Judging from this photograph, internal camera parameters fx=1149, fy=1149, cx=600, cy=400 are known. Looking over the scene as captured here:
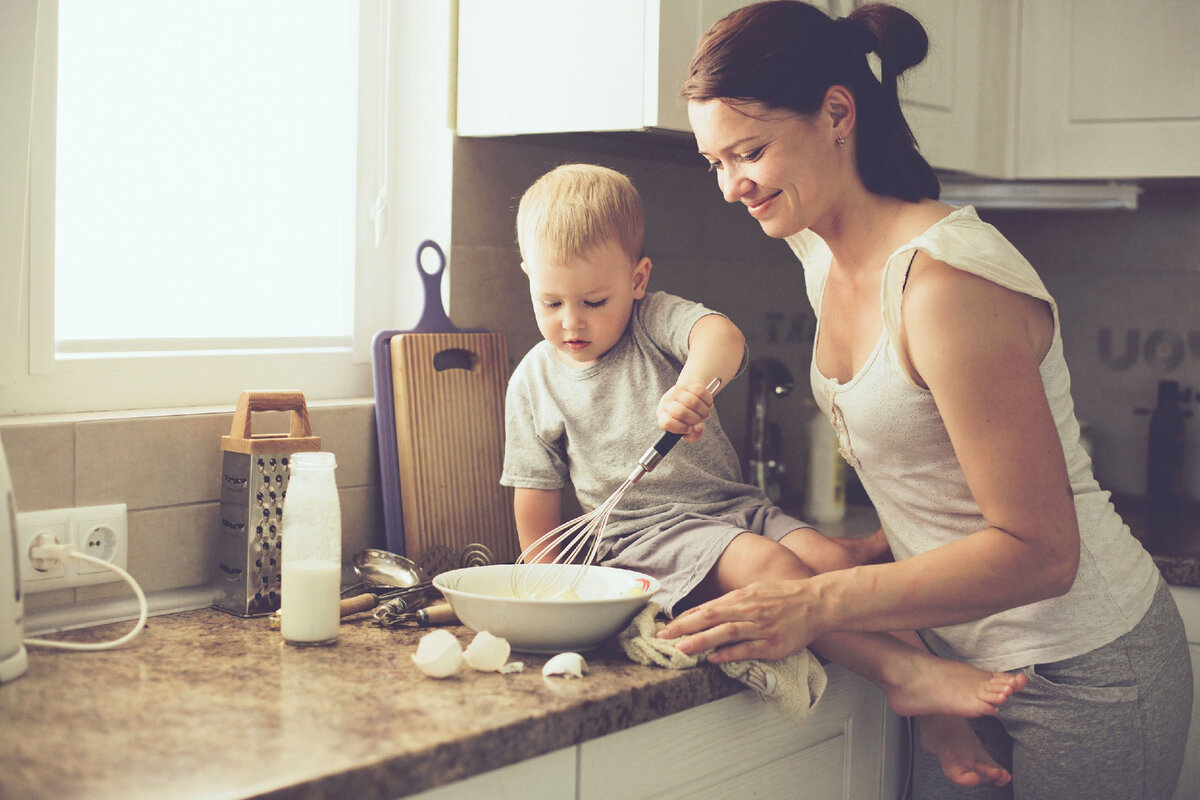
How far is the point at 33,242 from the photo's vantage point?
1.26 m

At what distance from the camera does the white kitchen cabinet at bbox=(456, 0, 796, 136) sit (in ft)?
4.61

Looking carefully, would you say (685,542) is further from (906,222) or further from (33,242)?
(33,242)

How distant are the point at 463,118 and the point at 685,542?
677 mm

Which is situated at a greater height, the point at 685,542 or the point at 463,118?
the point at 463,118

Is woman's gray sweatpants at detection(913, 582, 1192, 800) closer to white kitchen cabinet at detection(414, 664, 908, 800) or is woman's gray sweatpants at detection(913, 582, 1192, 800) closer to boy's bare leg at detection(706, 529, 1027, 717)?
boy's bare leg at detection(706, 529, 1027, 717)

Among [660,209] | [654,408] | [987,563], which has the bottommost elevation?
[987,563]

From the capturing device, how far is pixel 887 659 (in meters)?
1.21

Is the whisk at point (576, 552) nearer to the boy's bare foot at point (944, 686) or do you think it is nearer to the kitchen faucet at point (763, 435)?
the boy's bare foot at point (944, 686)

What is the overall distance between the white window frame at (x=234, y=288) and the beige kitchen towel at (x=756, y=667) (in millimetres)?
645

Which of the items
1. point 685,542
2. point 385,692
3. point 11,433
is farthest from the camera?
point 685,542

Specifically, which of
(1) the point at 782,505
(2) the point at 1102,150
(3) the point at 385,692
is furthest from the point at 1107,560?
(2) the point at 1102,150

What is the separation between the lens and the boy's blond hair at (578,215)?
1.30m

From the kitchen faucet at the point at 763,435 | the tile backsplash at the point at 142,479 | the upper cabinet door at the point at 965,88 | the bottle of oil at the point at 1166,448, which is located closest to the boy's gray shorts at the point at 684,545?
the tile backsplash at the point at 142,479

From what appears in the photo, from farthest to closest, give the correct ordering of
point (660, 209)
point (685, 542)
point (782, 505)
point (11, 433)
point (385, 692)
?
point (782, 505) → point (660, 209) → point (685, 542) → point (11, 433) → point (385, 692)
